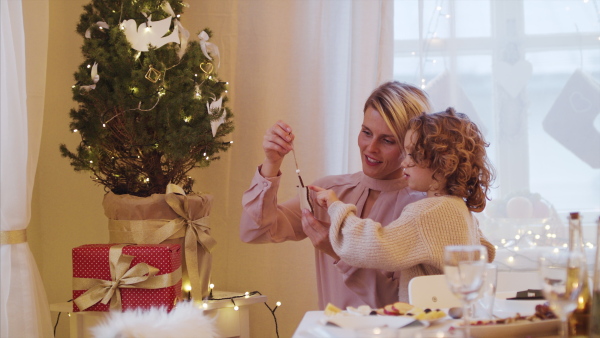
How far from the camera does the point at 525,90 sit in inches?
109

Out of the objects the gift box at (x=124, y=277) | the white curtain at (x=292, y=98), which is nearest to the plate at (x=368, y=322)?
the gift box at (x=124, y=277)

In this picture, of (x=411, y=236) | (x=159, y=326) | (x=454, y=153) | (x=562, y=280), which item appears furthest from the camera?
(x=454, y=153)

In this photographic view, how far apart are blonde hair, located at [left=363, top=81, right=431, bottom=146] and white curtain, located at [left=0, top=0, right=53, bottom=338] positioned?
1.08m

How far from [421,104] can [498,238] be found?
907 mm

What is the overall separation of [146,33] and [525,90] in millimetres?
1519

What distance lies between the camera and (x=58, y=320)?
276 cm

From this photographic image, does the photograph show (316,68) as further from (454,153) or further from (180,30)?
(454,153)

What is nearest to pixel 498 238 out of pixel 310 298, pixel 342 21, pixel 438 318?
pixel 310 298

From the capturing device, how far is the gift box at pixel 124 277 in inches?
84.9

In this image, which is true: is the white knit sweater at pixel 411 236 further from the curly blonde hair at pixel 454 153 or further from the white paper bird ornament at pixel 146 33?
the white paper bird ornament at pixel 146 33

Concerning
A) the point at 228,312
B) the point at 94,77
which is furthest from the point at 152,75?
the point at 228,312

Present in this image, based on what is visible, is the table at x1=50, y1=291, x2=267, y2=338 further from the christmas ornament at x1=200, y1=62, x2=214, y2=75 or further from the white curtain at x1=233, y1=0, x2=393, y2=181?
the christmas ornament at x1=200, y1=62, x2=214, y2=75

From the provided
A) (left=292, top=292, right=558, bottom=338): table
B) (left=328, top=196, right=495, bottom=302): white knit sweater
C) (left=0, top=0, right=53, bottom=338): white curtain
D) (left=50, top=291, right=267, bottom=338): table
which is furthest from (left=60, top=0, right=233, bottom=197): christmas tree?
(left=292, top=292, right=558, bottom=338): table

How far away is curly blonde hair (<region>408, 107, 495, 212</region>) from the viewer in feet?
5.74
